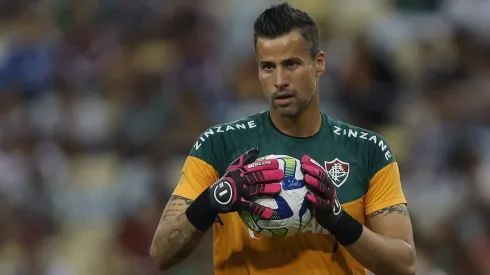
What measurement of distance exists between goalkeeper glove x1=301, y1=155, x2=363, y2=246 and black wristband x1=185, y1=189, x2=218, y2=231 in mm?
433

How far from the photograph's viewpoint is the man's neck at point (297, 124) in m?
4.64

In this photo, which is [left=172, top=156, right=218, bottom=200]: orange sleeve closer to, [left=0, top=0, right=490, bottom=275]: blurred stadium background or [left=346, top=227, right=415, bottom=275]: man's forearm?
[left=346, top=227, right=415, bottom=275]: man's forearm

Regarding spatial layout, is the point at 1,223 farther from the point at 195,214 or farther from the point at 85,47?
the point at 195,214

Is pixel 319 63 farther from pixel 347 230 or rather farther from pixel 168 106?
pixel 168 106

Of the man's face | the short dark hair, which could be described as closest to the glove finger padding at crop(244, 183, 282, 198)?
the man's face

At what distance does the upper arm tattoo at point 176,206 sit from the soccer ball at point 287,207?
15.1 inches

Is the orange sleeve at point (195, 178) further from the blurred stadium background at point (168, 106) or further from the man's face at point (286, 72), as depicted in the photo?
the blurred stadium background at point (168, 106)

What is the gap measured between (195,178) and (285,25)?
84 centimetres

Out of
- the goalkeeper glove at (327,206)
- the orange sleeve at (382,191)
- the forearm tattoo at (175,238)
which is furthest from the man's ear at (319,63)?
the forearm tattoo at (175,238)

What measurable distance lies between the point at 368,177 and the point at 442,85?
592 centimetres

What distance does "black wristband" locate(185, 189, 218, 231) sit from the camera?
13.3 ft

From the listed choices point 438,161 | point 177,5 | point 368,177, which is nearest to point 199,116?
point 177,5

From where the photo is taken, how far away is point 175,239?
4.23m

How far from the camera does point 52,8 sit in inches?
455
